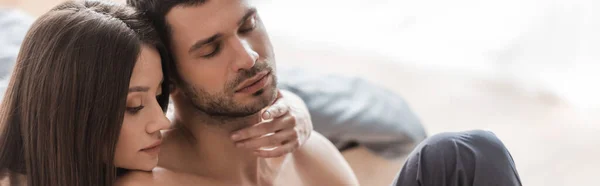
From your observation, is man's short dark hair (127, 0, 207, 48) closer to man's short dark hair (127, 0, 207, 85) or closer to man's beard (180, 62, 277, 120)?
man's short dark hair (127, 0, 207, 85)

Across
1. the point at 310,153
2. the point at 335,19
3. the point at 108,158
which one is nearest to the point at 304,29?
the point at 335,19

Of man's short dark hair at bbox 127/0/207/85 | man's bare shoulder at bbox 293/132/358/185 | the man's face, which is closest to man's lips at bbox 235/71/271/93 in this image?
the man's face

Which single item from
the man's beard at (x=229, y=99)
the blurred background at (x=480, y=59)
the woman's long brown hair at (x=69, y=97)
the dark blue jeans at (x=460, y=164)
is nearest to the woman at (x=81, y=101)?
the woman's long brown hair at (x=69, y=97)

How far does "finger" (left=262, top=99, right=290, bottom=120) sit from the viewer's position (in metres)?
1.45

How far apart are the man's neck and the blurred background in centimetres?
95

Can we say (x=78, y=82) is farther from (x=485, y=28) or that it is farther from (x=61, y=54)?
(x=485, y=28)

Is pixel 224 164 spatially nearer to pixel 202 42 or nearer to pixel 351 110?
pixel 202 42

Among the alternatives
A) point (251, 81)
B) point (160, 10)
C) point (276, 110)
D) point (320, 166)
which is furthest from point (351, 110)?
point (160, 10)

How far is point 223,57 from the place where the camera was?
1.35 meters

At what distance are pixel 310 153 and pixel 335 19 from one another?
1.32m

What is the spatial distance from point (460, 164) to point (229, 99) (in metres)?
0.38

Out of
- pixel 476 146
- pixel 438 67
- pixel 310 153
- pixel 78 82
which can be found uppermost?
pixel 78 82

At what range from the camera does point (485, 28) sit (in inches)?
104

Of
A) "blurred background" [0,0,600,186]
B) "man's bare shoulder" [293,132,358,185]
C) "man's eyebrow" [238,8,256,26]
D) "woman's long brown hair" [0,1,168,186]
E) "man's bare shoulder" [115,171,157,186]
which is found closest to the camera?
"woman's long brown hair" [0,1,168,186]
